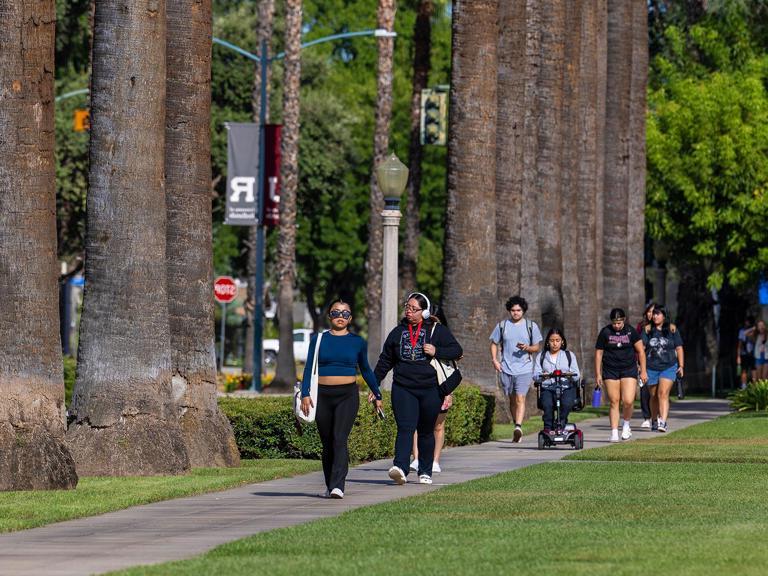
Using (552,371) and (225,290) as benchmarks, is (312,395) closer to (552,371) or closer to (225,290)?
(552,371)

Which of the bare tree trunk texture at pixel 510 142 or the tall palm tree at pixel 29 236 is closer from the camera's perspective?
the tall palm tree at pixel 29 236

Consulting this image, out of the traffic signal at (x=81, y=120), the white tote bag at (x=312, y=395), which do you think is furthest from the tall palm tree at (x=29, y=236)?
the traffic signal at (x=81, y=120)

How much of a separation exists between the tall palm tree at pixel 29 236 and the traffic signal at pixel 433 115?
98.1ft

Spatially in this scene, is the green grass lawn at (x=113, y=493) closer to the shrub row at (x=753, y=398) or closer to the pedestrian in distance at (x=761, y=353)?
the shrub row at (x=753, y=398)

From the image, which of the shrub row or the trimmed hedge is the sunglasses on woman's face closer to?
the trimmed hedge

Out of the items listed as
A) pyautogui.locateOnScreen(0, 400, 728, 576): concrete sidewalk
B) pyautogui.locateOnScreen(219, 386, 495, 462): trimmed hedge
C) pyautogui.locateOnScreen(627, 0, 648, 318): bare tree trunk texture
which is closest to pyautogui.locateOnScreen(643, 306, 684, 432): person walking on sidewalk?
pyautogui.locateOnScreen(219, 386, 495, 462): trimmed hedge

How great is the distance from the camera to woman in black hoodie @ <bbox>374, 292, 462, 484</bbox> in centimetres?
1948

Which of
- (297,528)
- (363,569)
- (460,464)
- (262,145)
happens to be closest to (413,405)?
(460,464)

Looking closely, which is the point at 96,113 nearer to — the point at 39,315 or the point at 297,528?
the point at 39,315

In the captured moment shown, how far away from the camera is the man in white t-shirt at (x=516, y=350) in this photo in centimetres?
2692

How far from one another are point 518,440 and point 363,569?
15447 millimetres

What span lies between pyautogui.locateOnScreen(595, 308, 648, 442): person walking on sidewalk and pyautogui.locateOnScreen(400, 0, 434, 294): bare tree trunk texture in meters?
25.5

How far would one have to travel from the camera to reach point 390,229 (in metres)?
25.0

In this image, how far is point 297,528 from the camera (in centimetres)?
1469
